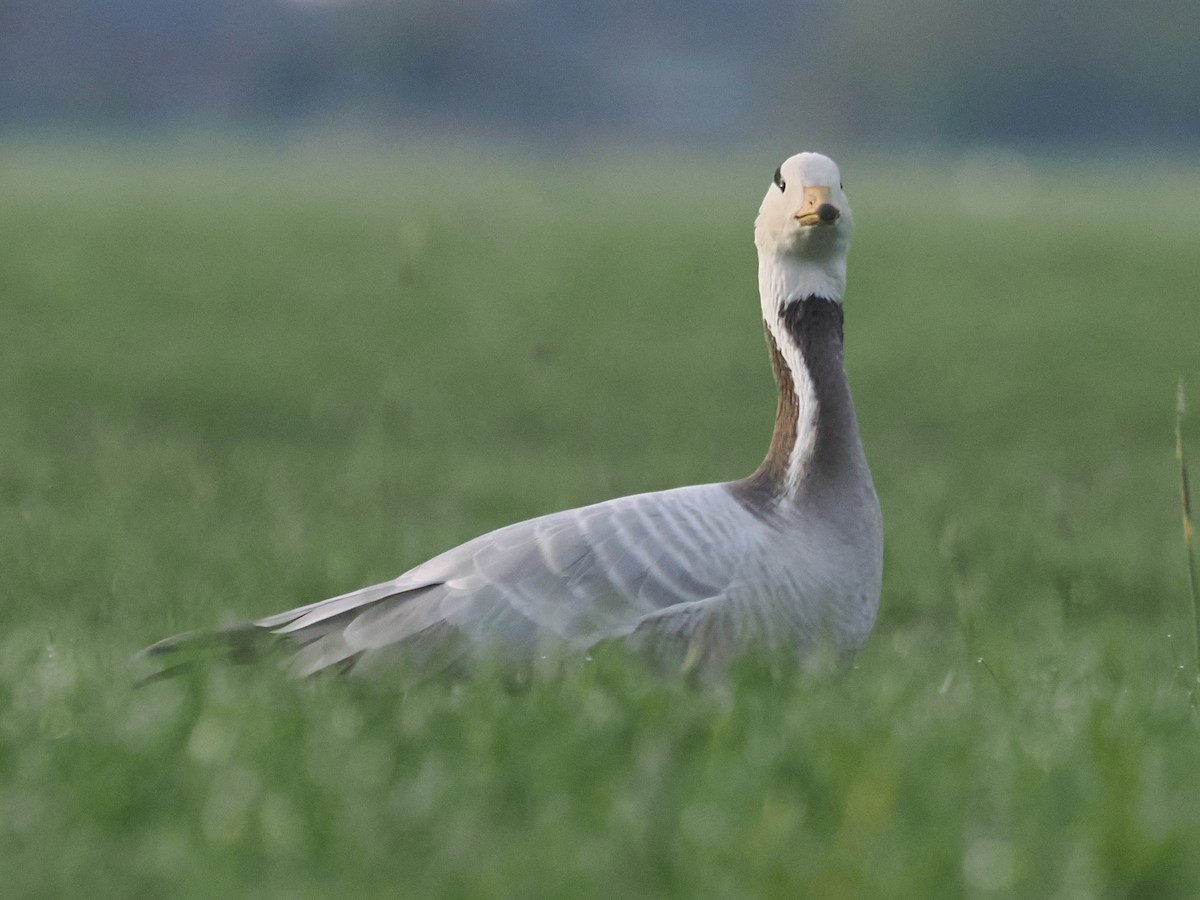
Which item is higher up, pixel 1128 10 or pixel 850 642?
pixel 1128 10

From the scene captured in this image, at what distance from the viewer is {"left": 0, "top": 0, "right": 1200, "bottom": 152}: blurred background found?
387 feet

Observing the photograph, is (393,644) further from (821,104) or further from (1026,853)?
(821,104)

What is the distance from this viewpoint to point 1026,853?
3.12 meters

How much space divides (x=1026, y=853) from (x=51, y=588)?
568 cm

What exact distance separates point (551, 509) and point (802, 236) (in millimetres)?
4877

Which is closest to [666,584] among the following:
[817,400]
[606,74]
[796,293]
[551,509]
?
[817,400]

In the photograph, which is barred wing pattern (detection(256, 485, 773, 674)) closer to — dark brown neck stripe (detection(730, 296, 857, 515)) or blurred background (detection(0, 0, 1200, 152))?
dark brown neck stripe (detection(730, 296, 857, 515))

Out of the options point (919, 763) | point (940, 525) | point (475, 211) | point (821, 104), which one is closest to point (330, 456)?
point (940, 525)

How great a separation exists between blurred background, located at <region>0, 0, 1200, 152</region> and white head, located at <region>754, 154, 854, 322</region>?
114510 millimetres

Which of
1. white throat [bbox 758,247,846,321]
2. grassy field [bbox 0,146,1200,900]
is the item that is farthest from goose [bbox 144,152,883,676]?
grassy field [bbox 0,146,1200,900]

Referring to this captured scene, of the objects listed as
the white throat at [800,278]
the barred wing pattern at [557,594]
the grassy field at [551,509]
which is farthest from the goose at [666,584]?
the grassy field at [551,509]

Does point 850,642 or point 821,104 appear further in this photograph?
point 821,104

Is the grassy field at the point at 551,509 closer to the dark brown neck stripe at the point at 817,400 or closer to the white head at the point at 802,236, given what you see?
the dark brown neck stripe at the point at 817,400

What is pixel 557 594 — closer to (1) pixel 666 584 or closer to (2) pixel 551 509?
(1) pixel 666 584
